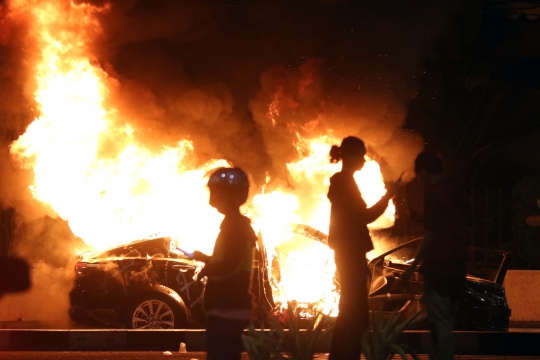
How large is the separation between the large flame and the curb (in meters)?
2.38

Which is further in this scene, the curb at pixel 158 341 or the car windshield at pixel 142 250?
the car windshield at pixel 142 250

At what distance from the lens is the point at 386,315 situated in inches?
410

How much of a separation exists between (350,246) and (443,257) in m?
0.81

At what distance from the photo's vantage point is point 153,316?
10367 mm

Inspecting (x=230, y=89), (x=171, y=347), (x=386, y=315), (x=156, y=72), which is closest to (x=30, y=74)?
(x=156, y=72)

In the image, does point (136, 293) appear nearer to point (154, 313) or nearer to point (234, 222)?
point (154, 313)

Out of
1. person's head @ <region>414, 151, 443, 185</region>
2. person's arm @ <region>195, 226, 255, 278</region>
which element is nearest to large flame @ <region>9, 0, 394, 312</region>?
person's head @ <region>414, 151, 443, 185</region>

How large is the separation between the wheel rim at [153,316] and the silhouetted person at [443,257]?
481 cm

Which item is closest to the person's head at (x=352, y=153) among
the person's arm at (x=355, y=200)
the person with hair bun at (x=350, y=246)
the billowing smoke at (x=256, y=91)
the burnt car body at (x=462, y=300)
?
the person with hair bun at (x=350, y=246)

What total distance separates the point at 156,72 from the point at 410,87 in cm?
447

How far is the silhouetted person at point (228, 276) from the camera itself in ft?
15.1

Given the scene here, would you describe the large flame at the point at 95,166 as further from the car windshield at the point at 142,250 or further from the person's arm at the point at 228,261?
the person's arm at the point at 228,261

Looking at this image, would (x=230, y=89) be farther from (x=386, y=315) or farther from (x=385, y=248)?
(x=386, y=315)

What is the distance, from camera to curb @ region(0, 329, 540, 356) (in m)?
9.83
